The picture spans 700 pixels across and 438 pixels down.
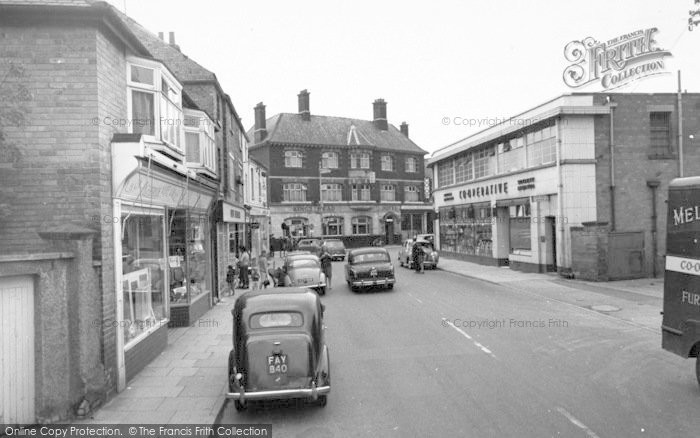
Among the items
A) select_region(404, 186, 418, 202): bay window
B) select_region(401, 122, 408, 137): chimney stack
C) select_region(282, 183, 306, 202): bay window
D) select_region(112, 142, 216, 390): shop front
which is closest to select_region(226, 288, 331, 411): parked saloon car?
select_region(112, 142, 216, 390): shop front

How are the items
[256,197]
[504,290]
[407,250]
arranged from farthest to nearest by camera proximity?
[256,197]
[407,250]
[504,290]

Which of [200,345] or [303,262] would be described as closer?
[200,345]

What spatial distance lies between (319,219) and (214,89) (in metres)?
35.7

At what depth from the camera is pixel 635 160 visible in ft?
70.4

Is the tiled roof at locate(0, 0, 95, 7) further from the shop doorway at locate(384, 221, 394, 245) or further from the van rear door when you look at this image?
the shop doorway at locate(384, 221, 394, 245)

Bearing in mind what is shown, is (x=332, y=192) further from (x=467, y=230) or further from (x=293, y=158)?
(x=467, y=230)

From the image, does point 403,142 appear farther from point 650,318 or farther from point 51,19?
point 51,19

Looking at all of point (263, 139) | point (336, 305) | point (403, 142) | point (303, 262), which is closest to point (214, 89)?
point (303, 262)

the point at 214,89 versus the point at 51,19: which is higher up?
the point at 214,89

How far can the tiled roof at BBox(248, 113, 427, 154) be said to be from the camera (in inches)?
2173

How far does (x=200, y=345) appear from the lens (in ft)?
37.2

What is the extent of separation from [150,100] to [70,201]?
3.16 meters

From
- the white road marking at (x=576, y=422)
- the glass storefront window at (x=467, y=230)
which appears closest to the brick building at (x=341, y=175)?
the glass storefront window at (x=467, y=230)

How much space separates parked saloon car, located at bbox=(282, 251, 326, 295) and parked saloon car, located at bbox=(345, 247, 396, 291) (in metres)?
1.22
